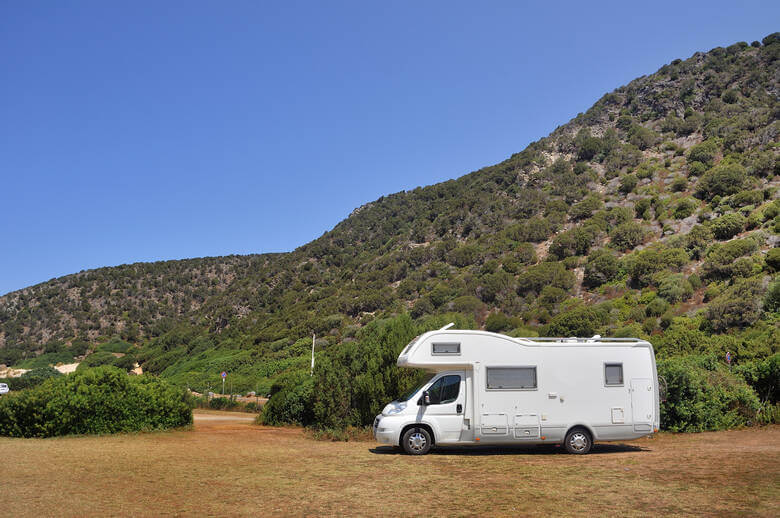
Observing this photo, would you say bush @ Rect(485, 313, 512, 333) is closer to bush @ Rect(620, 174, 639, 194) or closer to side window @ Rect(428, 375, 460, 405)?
bush @ Rect(620, 174, 639, 194)

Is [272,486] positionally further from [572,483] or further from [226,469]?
[572,483]

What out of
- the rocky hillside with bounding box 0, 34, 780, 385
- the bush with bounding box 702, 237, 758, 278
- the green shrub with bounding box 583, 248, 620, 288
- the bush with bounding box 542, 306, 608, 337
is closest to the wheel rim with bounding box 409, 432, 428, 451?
the rocky hillside with bounding box 0, 34, 780, 385

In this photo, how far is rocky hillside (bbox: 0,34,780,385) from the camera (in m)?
42.9

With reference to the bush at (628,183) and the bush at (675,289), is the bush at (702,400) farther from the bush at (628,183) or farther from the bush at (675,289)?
the bush at (628,183)

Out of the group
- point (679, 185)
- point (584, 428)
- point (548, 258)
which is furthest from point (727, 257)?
point (584, 428)

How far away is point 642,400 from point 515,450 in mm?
3244

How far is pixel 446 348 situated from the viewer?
Answer: 1312cm

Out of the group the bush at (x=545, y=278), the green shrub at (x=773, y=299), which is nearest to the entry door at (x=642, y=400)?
the green shrub at (x=773, y=299)

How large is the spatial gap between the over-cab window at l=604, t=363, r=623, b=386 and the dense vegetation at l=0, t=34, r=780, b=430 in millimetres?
4571

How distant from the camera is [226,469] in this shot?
11195mm

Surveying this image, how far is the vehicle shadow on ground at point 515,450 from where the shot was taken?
13.4m

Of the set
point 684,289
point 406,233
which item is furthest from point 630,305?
point 406,233

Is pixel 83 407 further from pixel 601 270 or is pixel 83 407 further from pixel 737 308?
pixel 601 270

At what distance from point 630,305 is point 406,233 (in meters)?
46.7
